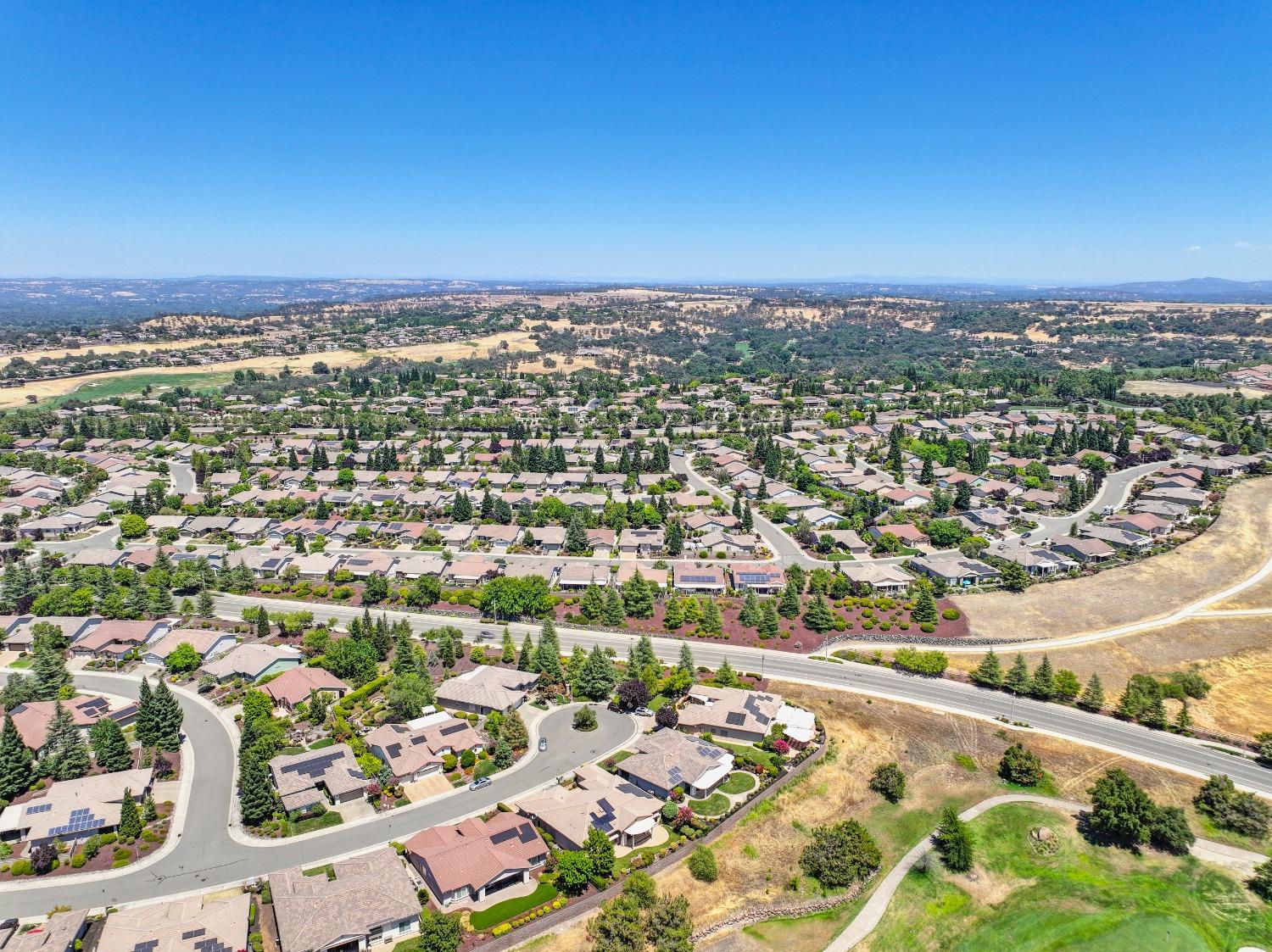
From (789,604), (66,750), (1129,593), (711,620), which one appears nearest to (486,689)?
(711,620)

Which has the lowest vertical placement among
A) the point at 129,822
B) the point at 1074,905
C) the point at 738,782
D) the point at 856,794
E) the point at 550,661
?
the point at 1074,905

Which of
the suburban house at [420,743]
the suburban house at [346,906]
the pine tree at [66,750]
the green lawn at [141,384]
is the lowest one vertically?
the suburban house at [420,743]

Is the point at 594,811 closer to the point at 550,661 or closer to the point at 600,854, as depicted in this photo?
the point at 600,854

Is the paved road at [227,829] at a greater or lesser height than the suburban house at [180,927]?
lesser

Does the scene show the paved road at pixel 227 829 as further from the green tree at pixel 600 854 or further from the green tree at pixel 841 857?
the green tree at pixel 841 857

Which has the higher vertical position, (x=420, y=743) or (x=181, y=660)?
(x=181, y=660)

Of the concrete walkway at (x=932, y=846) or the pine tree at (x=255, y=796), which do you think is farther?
the pine tree at (x=255, y=796)

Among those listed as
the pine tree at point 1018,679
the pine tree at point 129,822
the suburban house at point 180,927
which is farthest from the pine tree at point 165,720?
the pine tree at point 1018,679

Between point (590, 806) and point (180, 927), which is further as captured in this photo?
point (590, 806)
